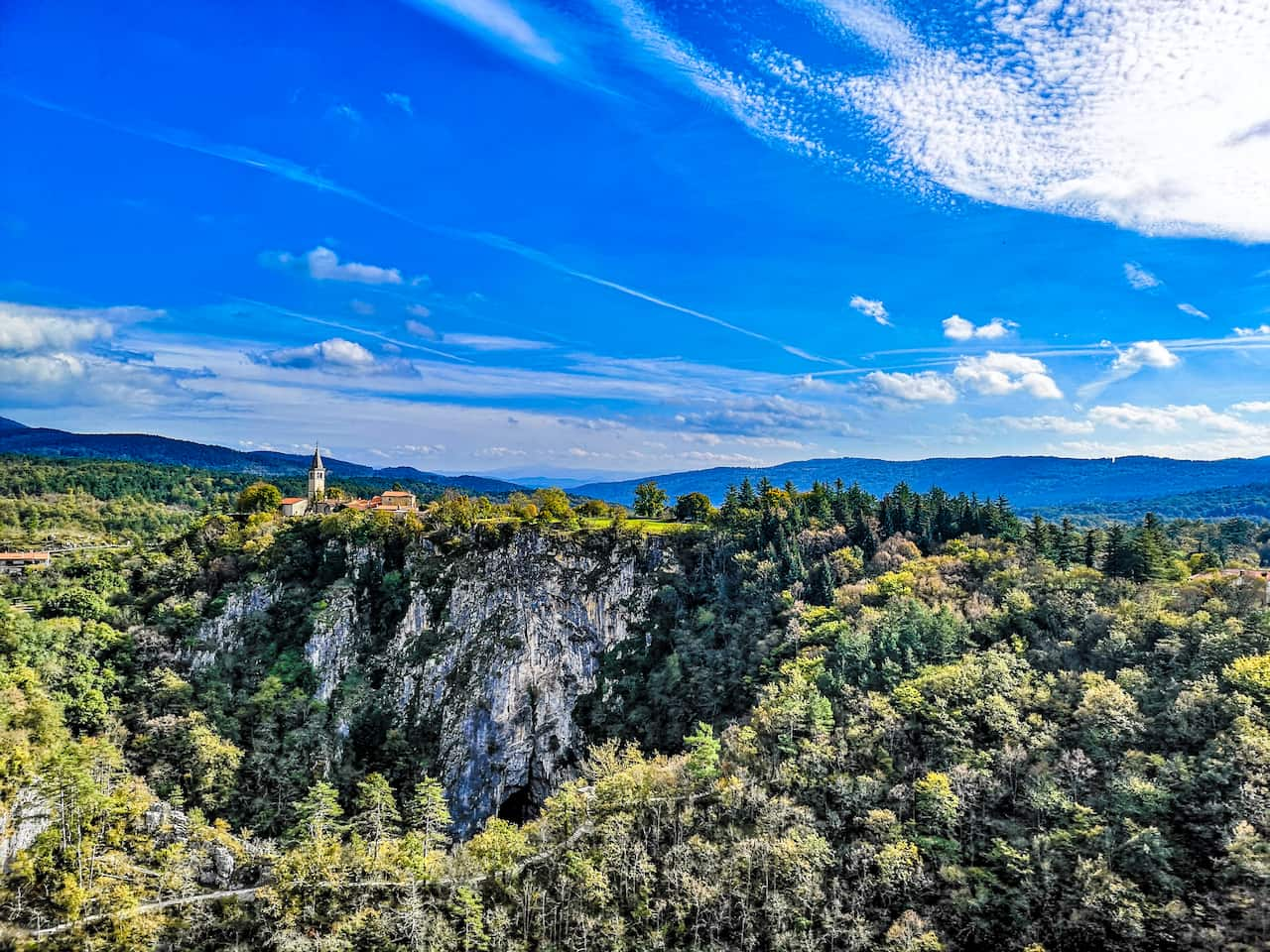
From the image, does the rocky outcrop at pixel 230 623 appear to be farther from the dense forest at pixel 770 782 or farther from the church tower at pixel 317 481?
the church tower at pixel 317 481

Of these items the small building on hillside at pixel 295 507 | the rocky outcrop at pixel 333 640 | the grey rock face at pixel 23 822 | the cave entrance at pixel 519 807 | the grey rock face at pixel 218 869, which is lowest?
the cave entrance at pixel 519 807

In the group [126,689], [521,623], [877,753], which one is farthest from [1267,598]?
[126,689]

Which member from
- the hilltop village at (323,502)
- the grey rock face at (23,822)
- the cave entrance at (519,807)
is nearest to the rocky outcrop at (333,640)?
the hilltop village at (323,502)

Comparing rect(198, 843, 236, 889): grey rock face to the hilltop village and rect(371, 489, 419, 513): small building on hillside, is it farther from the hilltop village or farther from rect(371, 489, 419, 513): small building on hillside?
rect(371, 489, 419, 513): small building on hillside

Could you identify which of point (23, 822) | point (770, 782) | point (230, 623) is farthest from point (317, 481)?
point (770, 782)

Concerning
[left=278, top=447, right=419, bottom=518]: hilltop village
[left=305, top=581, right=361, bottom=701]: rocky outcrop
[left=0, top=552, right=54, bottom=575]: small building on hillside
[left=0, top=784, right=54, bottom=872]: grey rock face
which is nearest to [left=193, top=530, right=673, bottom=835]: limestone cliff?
[left=305, top=581, right=361, bottom=701]: rocky outcrop

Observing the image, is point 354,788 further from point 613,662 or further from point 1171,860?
point 1171,860
